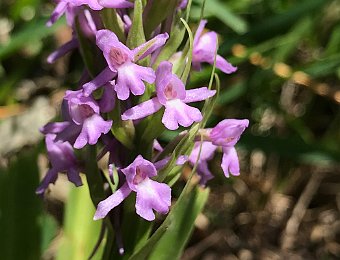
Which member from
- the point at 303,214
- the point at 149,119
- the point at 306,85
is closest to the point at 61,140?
the point at 149,119

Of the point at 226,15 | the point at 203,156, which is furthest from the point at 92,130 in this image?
the point at 226,15

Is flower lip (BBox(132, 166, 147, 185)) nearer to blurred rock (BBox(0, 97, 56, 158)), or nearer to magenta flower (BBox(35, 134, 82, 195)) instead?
magenta flower (BBox(35, 134, 82, 195))

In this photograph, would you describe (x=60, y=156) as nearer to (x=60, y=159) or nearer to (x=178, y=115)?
(x=60, y=159)

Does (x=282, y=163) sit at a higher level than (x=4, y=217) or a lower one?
lower

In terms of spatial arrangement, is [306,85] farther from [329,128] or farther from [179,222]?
[179,222]

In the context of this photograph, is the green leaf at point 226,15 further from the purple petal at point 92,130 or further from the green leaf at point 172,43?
the purple petal at point 92,130

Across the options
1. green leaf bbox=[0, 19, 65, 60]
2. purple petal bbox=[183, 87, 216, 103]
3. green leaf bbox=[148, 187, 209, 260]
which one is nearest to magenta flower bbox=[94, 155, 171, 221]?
purple petal bbox=[183, 87, 216, 103]
